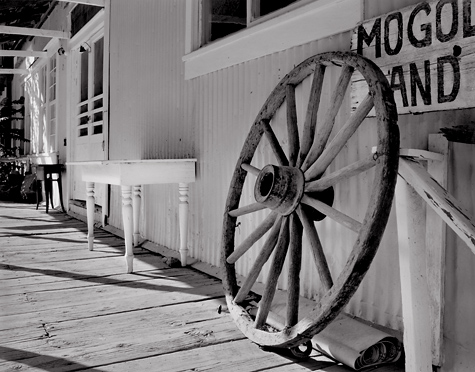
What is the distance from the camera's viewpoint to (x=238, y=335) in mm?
2125

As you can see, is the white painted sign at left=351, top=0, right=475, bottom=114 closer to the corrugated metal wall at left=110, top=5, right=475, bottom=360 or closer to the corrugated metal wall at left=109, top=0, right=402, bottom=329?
the corrugated metal wall at left=110, top=5, right=475, bottom=360

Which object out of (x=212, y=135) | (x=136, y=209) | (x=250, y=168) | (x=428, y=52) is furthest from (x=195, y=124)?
(x=428, y=52)

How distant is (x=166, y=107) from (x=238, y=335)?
7.85ft

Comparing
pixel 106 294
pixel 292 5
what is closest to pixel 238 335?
pixel 106 294

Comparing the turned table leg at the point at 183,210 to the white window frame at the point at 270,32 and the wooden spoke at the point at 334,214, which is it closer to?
the white window frame at the point at 270,32

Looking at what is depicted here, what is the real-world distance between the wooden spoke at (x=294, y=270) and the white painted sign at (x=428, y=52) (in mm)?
611

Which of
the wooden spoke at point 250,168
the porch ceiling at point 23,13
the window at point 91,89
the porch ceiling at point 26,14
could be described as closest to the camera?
the wooden spoke at point 250,168

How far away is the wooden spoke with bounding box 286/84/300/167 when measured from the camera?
214 cm

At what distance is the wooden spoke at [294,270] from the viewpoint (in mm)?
1842

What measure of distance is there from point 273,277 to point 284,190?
0.37 metres

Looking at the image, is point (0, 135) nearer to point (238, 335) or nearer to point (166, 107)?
point (166, 107)

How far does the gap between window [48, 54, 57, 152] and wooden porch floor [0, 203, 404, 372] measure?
5067 millimetres

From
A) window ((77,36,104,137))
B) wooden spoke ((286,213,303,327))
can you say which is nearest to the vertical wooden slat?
wooden spoke ((286,213,303,327))

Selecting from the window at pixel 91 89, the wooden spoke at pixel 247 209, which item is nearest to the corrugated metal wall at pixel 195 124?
the wooden spoke at pixel 247 209
